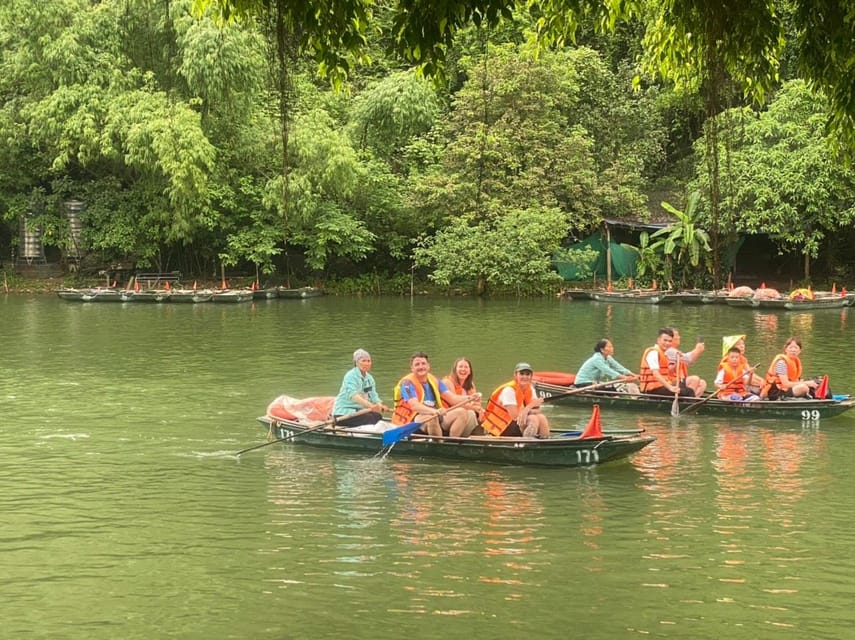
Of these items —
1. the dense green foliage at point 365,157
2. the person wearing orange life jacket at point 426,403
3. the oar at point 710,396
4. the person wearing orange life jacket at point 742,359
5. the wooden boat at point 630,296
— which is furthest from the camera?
the dense green foliage at point 365,157

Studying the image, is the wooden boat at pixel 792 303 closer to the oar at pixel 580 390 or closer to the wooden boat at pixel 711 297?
the wooden boat at pixel 711 297

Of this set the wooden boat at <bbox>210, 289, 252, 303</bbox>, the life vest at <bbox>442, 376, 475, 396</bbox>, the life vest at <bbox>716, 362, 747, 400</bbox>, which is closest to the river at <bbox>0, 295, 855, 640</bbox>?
the life vest at <bbox>716, 362, 747, 400</bbox>

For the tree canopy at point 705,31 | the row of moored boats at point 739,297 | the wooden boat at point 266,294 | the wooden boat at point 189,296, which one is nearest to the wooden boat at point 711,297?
the row of moored boats at point 739,297

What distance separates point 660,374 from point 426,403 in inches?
174

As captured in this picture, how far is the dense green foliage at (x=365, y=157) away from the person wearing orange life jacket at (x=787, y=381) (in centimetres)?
1854

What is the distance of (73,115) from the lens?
3478 centimetres

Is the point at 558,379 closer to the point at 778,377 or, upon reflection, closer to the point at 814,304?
the point at 778,377

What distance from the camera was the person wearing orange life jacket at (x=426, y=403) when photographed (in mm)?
12766

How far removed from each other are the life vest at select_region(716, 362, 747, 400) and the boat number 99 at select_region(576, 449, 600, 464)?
4.00m

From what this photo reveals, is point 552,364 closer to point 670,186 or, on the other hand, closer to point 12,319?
point 12,319

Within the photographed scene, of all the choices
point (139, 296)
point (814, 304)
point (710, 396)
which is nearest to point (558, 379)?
point (710, 396)

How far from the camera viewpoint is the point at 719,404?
15.4 m

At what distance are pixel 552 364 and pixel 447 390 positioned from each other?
7.92 metres

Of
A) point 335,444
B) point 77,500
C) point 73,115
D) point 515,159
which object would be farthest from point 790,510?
point 73,115
